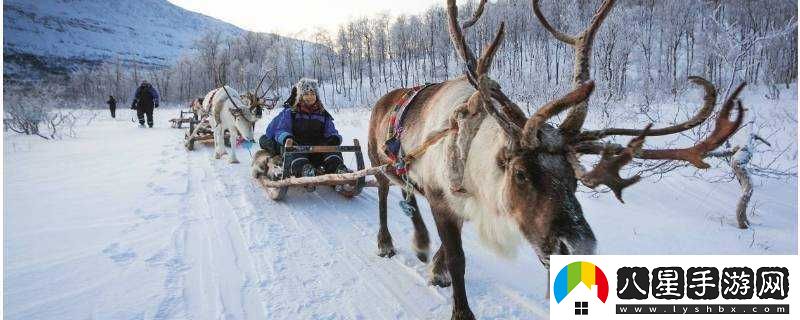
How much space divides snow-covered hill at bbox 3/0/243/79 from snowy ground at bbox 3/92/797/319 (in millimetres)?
96904

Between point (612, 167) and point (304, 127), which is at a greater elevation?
point (304, 127)

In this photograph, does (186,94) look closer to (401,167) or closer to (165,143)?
(165,143)

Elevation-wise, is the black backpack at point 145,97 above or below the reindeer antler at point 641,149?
above

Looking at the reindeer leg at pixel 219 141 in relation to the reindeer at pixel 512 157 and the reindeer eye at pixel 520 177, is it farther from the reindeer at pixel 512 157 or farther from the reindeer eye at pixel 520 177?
the reindeer eye at pixel 520 177

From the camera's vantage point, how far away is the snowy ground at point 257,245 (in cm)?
275

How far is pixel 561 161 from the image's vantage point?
180 cm

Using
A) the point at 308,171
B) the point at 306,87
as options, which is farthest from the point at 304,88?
the point at 308,171

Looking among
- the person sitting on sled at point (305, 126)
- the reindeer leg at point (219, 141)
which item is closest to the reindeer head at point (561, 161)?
the person sitting on sled at point (305, 126)

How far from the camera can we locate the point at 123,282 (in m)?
2.89

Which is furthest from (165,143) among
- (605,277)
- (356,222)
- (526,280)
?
(605,277)

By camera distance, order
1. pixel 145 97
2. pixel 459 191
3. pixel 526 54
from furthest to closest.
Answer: pixel 526 54 → pixel 145 97 → pixel 459 191

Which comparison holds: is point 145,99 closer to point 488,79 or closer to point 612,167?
point 488,79

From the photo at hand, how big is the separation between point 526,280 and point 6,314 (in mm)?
3324

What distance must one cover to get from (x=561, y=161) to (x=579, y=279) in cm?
62
